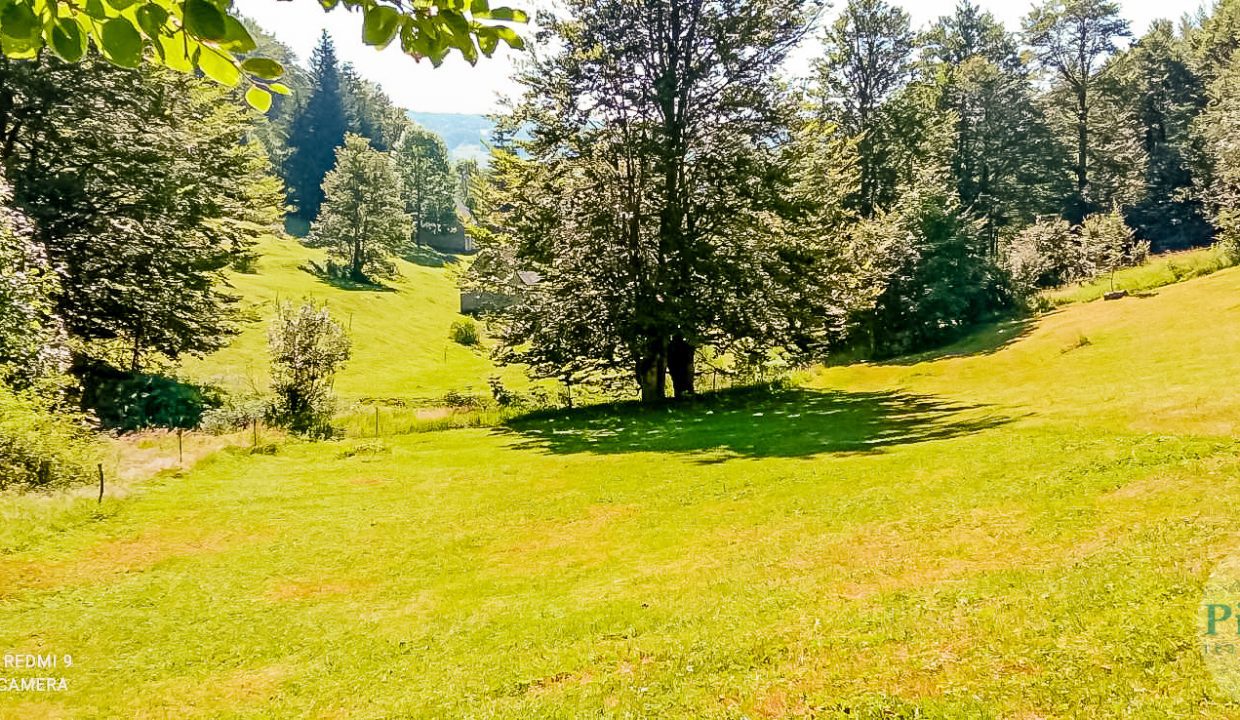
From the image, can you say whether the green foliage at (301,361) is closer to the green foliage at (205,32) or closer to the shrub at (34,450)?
the shrub at (34,450)

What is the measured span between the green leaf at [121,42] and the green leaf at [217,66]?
0.61 ft

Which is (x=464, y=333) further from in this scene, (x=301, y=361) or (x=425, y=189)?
(x=425, y=189)

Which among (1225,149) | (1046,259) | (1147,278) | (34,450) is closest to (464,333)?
(1046,259)

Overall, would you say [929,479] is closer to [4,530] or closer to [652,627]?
[652,627]

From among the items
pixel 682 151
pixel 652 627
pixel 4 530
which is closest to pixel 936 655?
pixel 652 627

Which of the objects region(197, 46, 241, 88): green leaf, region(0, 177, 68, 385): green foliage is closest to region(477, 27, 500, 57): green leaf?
region(197, 46, 241, 88): green leaf

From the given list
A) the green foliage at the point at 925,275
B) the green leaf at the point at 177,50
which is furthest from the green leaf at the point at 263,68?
the green foliage at the point at 925,275

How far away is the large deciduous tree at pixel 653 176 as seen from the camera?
903 inches

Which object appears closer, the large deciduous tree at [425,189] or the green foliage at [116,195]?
the green foliage at [116,195]

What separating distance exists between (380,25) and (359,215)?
70717 mm

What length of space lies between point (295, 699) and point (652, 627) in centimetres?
302

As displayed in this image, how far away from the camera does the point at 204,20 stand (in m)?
2.08

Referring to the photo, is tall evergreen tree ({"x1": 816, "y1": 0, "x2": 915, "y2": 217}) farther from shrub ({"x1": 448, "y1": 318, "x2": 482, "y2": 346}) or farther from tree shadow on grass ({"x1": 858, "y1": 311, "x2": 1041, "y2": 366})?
shrub ({"x1": 448, "y1": 318, "x2": 482, "y2": 346})

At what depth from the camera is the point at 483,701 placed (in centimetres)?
505
